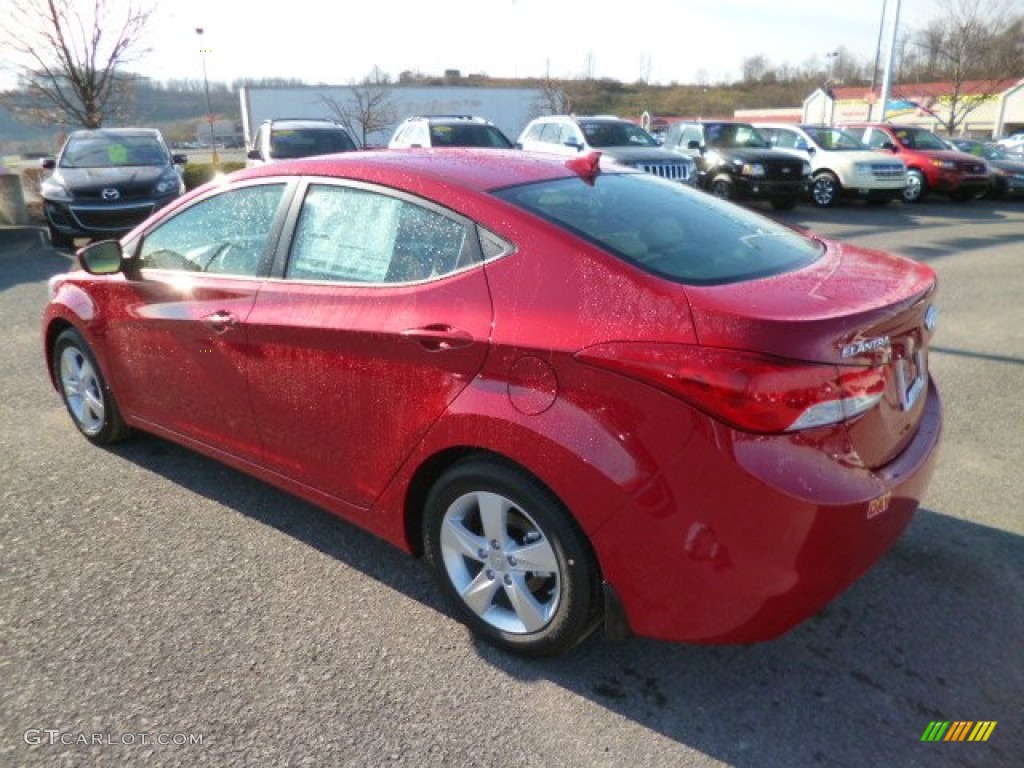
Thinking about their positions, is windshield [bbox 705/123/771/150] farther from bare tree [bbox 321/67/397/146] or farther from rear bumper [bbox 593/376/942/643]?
bare tree [bbox 321/67/397/146]

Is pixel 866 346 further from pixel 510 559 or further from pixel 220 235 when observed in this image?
pixel 220 235

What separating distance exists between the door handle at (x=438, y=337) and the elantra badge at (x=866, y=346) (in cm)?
111

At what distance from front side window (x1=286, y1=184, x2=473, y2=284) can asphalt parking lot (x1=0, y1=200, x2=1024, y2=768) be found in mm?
1225

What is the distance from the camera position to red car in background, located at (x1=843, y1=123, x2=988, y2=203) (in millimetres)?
18016

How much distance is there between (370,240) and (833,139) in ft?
60.1

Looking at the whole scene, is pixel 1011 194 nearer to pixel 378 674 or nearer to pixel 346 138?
pixel 346 138

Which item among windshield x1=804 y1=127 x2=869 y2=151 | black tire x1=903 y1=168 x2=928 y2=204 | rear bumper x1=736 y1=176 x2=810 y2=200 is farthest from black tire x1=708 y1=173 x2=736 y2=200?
black tire x1=903 y1=168 x2=928 y2=204

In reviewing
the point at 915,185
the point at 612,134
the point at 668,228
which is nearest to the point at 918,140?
the point at 915,185

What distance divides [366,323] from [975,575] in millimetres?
2575

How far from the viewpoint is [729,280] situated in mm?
2553

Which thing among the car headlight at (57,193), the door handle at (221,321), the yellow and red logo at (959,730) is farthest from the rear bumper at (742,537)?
the car headlight at (57,193)

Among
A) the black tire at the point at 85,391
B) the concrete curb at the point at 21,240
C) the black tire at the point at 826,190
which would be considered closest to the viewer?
the black tire at the point at 85,391

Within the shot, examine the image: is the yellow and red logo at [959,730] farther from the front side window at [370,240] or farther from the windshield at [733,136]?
the windshield at [733,136]

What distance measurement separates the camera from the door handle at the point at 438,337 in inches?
103
